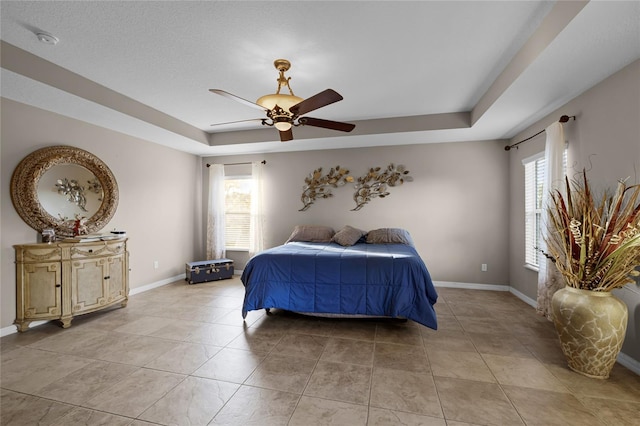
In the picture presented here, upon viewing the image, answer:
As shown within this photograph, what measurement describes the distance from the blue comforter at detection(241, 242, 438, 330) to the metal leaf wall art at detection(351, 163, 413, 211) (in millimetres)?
1906

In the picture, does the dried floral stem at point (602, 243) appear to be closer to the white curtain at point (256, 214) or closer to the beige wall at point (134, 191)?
the white curtain at point (256, 214)

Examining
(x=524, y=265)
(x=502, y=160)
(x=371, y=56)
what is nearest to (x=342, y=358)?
(x=371, y=56)

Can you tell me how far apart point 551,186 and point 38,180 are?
576 cm

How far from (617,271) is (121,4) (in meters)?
4.08

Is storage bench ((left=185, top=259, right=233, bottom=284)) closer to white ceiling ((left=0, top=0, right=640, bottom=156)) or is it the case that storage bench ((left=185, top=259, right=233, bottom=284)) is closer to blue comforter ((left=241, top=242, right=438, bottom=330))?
blue comforter ((left=241, top=242, right=438, bottom=330))

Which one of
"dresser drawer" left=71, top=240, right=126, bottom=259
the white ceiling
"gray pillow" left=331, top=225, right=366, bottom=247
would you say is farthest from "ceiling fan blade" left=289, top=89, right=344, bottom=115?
"dresser drawer" left=71, top=240, right=126, bottom=259

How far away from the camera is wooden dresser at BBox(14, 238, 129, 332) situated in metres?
2.93

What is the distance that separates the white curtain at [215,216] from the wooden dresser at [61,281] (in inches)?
80.7

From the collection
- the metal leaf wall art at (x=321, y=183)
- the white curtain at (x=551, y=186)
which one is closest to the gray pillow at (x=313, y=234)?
the metal leaf wall art at (x=321, y=183)

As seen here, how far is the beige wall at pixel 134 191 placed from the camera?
2906 millimetres

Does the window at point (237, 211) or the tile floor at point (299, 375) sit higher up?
the window at point (237, 211)

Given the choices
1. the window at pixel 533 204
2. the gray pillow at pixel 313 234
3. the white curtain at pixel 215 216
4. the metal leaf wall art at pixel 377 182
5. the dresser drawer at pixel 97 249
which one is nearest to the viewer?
the dresser drawer at pixel 97 249

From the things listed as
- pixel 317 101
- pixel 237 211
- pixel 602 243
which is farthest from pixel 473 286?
pixel 237 211

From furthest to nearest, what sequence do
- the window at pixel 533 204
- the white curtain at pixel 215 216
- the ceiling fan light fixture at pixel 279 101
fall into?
the white curtain at pixel 215 216 → the window at pixel 533 204 → the ceiling fan light fixture at pixel 279 101
